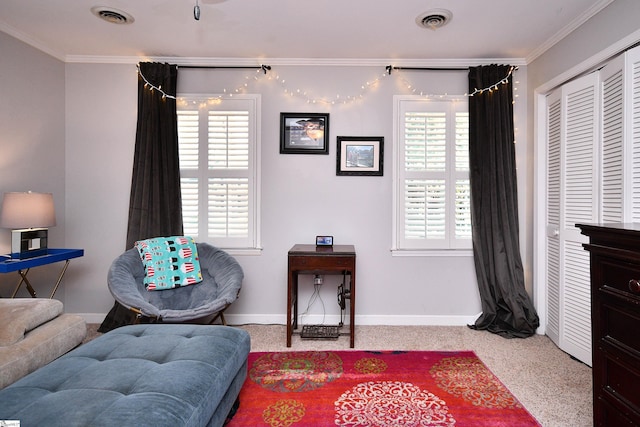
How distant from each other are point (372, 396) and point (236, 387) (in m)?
0.84

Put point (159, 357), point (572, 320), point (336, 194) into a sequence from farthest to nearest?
point (336, 194) < point (572, 320) < point (159, 357)

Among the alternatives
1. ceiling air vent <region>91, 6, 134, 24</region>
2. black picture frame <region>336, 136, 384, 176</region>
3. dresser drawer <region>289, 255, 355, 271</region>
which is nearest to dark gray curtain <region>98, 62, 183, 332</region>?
ceiling air vent <region>91, 6, 134, 24</region>

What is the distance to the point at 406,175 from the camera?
3316 mm

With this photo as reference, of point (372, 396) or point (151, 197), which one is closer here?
point (372, 396)

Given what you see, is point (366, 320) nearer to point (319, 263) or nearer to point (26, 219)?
point (319, 263)

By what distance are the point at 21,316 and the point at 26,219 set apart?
3.39 feet

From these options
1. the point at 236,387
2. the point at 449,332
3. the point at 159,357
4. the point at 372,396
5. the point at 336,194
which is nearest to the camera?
the point at 159,357

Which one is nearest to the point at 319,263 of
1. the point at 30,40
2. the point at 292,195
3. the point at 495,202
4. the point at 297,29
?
the point at 292,195

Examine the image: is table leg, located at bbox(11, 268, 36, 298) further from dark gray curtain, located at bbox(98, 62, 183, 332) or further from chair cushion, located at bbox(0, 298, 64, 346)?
chair cushion, located at bbox(0, 298, 64, 346)

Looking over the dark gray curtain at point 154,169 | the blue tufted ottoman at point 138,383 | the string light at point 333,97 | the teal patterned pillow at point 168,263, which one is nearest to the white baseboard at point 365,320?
the teal patterned pillow at point 168,263

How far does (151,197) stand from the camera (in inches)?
126

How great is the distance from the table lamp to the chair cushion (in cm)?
74

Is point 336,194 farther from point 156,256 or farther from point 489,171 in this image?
point 156,256

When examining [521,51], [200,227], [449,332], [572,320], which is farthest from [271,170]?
[572,320]
